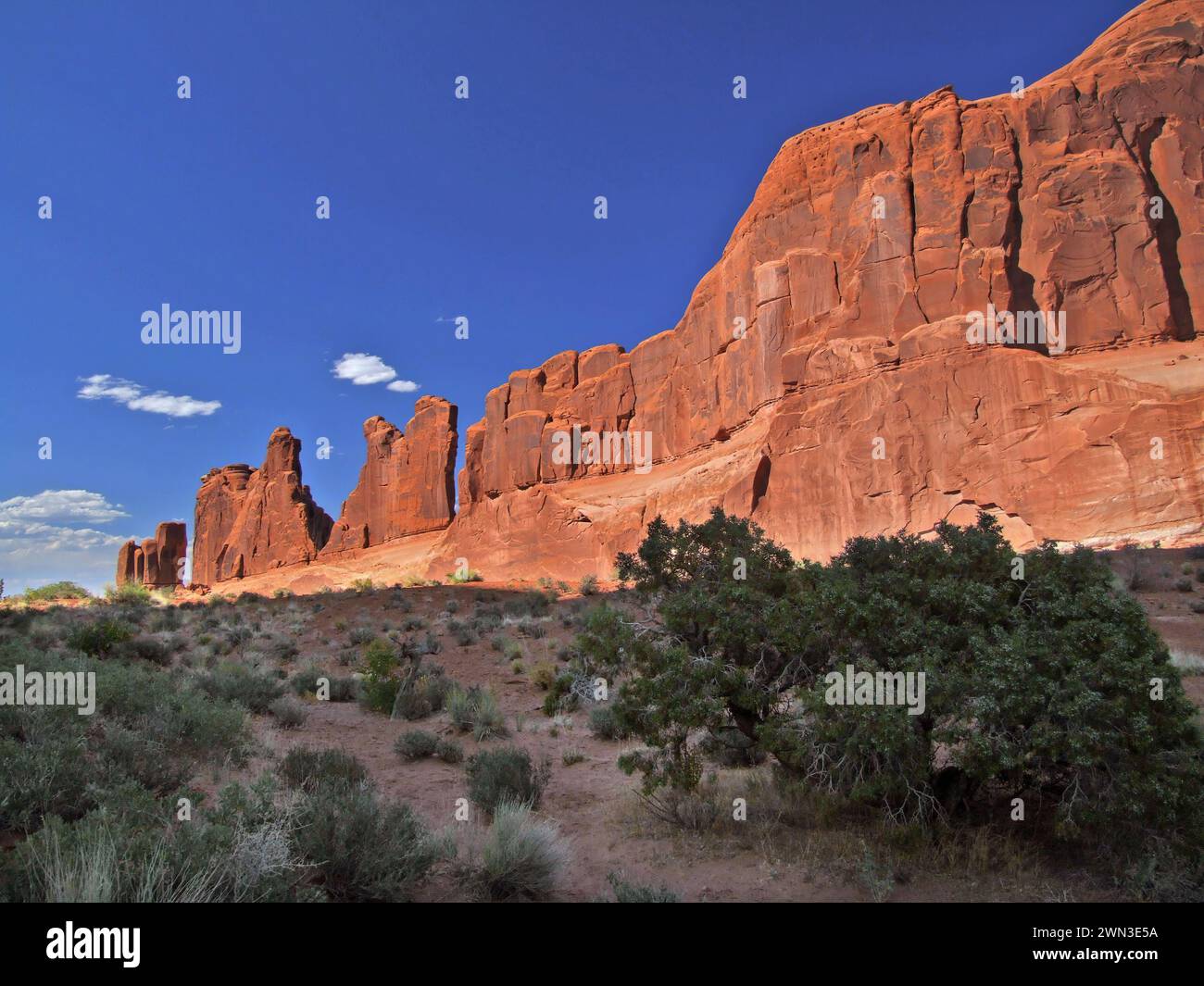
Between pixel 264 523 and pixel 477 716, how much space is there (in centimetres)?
9778

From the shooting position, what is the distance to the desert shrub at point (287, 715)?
40.0ft

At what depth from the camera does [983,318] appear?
131 feet

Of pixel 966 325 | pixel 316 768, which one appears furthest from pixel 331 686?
pixel 966 325

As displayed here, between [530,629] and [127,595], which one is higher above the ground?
[127,595]

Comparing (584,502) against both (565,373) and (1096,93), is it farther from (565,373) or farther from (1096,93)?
(1096,93)

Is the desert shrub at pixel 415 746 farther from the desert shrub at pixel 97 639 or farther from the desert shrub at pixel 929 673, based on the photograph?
the desert shrub at pixel 97 639

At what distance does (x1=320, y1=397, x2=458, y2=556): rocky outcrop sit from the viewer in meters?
86.7

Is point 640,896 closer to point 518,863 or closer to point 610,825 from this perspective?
point 518,863

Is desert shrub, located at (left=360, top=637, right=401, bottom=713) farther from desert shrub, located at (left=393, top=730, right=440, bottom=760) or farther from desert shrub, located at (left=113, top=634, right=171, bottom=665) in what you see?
desert shrub, located at (left=113, top=634, right=171, bottom=665)

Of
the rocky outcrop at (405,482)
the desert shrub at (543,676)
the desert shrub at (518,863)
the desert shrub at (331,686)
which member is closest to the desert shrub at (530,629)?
the desert shrub at (543,676)

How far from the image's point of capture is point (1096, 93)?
4200cm

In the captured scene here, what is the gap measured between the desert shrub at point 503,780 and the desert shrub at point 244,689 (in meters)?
5.65
